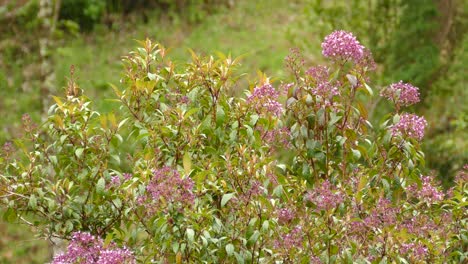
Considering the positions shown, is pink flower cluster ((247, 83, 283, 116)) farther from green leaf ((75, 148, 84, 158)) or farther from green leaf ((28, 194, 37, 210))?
green leaf ((28, 194, 37, 210))

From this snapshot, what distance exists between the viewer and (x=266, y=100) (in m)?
3.82

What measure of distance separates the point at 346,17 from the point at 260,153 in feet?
22.6

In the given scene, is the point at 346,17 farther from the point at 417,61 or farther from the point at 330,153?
the point at 330,153

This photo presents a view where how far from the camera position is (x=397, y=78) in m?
9.71

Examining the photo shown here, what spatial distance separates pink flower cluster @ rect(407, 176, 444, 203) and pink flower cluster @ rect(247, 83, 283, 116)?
Result: 32.3 inches

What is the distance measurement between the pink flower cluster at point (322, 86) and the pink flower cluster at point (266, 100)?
0.20m

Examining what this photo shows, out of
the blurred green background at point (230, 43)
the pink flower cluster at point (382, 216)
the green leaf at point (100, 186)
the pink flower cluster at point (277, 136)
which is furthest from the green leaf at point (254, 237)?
the blurred green background at point (230, 43)

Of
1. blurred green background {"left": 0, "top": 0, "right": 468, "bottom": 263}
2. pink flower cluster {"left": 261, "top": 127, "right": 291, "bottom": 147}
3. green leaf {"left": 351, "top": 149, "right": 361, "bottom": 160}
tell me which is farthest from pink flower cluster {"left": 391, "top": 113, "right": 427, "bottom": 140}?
blurred green background {"left": 0, "top": 0, "right": 468, "bottom": 263}

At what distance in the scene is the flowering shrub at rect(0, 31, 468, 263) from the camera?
11.6 ft

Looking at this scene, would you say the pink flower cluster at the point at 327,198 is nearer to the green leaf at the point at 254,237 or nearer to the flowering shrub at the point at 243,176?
the flowering shrub at the point at 243,176

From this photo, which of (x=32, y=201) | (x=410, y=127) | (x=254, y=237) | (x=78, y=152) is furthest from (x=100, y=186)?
(x=410, y=127)

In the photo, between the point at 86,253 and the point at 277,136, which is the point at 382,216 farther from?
the point at 86,253

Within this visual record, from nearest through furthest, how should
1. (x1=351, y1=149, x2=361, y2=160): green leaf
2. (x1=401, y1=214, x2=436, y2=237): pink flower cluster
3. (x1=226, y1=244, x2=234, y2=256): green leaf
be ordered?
(x1=226, y1=244, x2=234, y2=256): green leaf, (x1=401, y1=214, x2=436, y2=237): pink flower cluster, (x1=351, y1=149, x2=361, y2=160): green leaf

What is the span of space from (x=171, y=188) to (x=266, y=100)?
0.82 m
